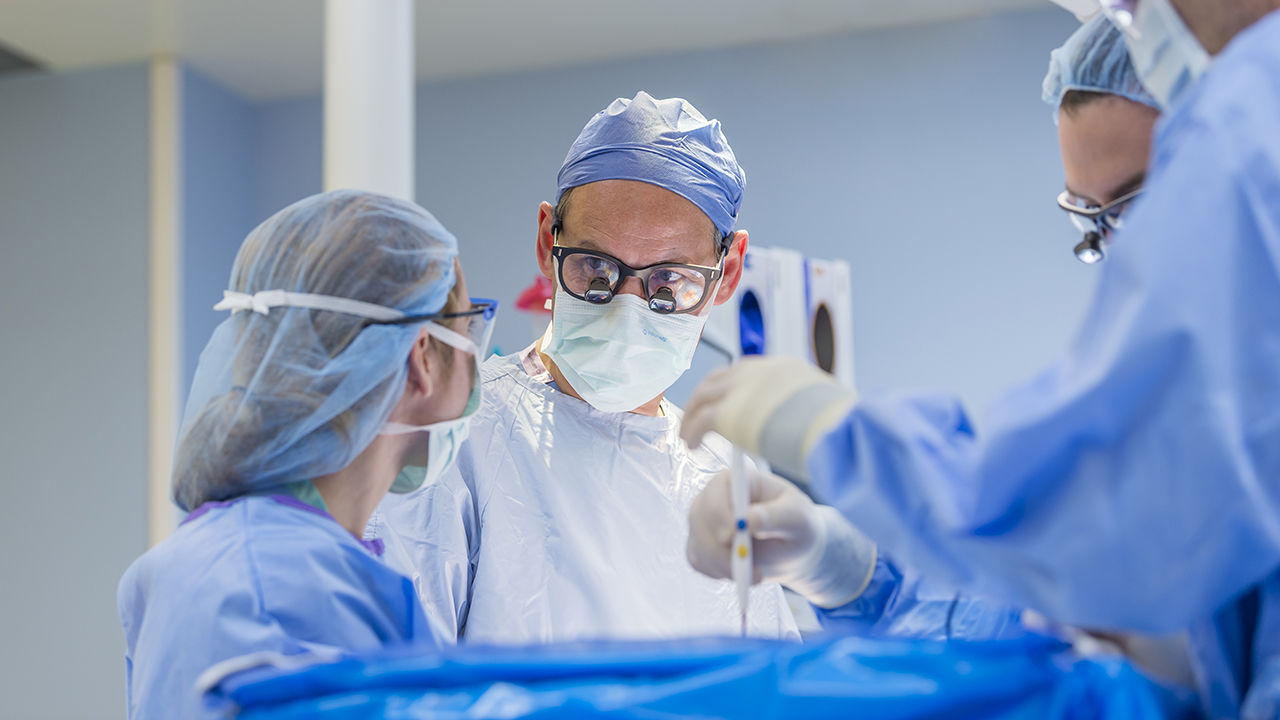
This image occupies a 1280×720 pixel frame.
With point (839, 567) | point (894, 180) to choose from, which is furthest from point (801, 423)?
point (894, 180)

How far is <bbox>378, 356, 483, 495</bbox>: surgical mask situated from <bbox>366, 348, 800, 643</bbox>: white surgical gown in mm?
141

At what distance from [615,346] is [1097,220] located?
762 mm

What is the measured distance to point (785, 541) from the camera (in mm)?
1003

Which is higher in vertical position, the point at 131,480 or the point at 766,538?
the point at 766,538

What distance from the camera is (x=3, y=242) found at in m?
4.12

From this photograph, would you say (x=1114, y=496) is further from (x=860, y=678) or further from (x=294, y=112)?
(x=294, y=112)

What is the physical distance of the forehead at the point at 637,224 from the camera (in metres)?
1.52

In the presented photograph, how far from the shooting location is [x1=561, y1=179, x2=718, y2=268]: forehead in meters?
1.52

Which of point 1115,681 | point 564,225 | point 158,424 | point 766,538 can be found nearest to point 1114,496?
point 1115,681

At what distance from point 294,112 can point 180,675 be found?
413cm

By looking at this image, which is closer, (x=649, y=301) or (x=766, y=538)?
(x=766, y=538)

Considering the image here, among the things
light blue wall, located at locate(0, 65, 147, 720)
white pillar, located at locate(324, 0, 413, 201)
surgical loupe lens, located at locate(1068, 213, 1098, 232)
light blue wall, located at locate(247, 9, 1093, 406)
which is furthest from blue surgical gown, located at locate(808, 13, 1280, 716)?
light blue wall, located at locate(0, 65, 147, 720)

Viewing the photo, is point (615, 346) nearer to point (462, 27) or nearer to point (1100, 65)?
point (1100, 65)

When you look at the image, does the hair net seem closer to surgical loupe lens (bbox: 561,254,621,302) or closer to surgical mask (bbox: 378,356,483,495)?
surgical mask (bbox: 378,356,483,495)
